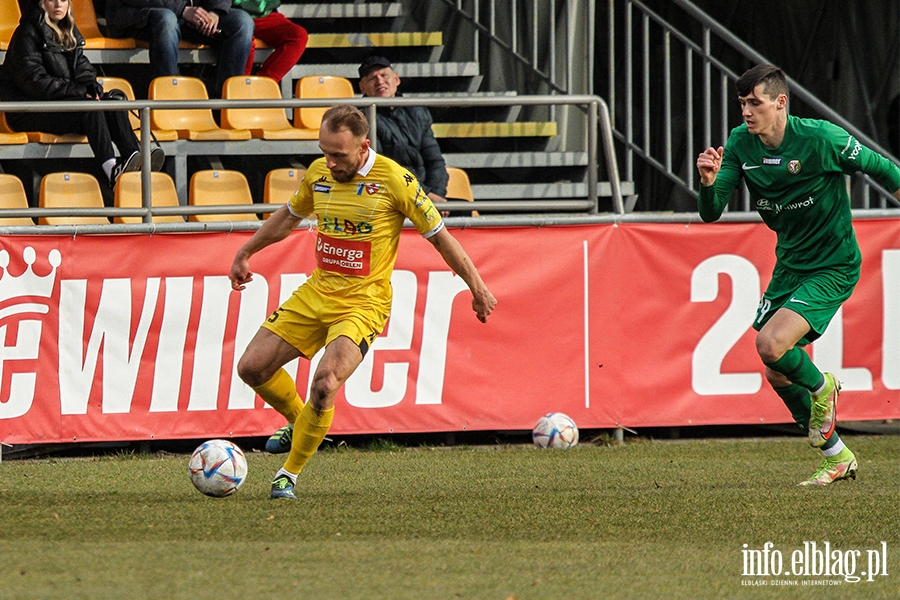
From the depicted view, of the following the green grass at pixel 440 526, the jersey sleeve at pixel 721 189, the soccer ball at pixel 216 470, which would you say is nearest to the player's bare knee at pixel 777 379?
the green grass at pixel 440 526

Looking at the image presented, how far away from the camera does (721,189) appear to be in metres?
7.86

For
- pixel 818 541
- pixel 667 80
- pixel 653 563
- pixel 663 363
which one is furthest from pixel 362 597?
pixel 667 80

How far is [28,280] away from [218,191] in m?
1.90

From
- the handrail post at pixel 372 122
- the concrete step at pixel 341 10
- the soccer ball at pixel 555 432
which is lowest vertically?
the soccer ball at pixel 555 432

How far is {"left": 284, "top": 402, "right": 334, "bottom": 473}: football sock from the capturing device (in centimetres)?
716

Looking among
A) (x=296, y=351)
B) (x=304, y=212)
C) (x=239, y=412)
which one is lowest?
(x=239, y=412)

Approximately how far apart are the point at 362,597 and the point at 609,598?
0.87 m

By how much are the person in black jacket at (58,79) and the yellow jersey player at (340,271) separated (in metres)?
3.49

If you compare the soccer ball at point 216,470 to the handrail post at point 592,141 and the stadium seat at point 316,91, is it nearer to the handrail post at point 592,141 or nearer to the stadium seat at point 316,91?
the handrail post at point 592,141

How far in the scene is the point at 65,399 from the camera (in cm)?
936

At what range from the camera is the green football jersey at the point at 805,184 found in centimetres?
777

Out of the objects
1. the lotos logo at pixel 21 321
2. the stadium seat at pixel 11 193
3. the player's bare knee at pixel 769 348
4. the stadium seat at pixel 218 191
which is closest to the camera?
the player's bare knee at pixel 769 348

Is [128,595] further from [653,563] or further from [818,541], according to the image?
[818,541]

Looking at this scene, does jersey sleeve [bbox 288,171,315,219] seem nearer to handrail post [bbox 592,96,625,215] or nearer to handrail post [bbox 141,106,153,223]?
handrail post [bbox 141,106,153,223]
